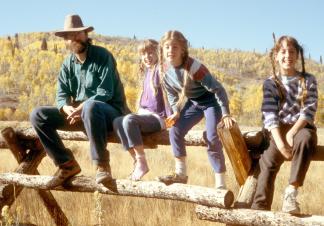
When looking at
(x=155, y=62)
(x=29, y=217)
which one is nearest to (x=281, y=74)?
(x=155, y=62)

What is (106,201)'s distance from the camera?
7660 mm

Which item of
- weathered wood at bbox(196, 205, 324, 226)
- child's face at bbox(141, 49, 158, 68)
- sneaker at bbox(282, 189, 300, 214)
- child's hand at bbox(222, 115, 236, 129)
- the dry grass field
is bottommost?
the dry grass field

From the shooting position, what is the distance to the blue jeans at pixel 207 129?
475cm

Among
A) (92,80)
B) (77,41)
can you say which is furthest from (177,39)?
(77,41)

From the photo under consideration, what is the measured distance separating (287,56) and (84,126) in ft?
6.36

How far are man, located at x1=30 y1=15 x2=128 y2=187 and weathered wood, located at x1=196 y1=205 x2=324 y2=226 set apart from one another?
101 cm

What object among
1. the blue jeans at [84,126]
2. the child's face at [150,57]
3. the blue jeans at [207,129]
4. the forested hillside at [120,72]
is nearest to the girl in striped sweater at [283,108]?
→ the blue jeans at [207,129]

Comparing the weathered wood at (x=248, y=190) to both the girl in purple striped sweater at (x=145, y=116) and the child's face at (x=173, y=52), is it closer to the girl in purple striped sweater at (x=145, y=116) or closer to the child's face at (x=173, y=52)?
the girl in purple striped sweater at (x=145, y=116)

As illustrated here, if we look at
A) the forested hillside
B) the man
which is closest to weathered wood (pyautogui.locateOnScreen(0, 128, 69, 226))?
the man

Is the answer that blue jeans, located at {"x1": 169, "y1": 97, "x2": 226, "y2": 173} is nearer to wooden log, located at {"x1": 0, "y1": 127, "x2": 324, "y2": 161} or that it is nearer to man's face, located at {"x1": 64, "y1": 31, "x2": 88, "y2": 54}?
wooden log, located at {"x1": 0, "y1": 127, "x2": 324, "y2": 161}

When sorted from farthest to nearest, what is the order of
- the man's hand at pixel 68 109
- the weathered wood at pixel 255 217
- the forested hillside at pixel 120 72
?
the forested hillside at pixel 120 72 < the man's hand at pixel 68 109 < the weathered wood at pixel 255 217

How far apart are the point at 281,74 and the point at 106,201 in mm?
3836

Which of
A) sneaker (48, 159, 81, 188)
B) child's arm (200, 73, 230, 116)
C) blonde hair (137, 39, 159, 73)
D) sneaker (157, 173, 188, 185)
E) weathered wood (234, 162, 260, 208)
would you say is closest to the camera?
weathered wood (234, 162, 260, 208)

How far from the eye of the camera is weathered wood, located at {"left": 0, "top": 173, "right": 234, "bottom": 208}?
14.7ft
